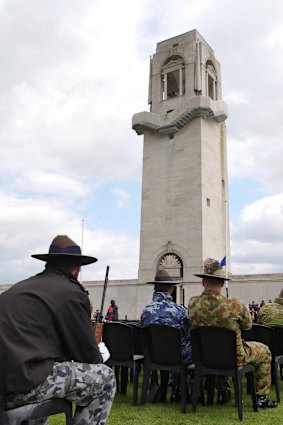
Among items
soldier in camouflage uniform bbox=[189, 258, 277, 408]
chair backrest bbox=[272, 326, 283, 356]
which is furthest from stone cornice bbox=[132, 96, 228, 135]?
soldier in camouflage uniform bbox=[189, 258, 277, 408]

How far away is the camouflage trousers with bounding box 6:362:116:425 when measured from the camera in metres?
2.45

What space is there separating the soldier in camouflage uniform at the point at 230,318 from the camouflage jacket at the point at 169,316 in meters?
0.39

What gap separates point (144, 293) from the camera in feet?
77.1

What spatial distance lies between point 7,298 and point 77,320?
44 cm

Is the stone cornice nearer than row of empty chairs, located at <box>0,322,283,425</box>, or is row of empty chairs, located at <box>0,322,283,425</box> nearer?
row of empty chairs, located at <box>0,322,283,425</box>

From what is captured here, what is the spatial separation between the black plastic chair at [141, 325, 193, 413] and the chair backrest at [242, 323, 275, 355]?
46.8 inches

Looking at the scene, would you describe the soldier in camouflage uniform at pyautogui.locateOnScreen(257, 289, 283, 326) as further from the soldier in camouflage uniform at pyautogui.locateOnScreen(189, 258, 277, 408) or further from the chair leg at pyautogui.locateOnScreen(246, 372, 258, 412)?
the chair leg at pyautogui.locateOnScreen(246, 372, 258, 412)

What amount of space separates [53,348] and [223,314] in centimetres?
245

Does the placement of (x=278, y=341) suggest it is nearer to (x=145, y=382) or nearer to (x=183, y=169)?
(x=145, y=382)

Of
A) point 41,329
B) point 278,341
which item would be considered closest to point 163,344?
point 278,341

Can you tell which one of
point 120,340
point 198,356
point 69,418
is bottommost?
point 69,418

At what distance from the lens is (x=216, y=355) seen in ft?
14.2

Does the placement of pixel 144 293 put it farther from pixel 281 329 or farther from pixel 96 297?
pixel 281 329

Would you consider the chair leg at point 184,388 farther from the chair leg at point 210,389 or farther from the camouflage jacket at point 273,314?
the camouflage jacket at point 273,314
